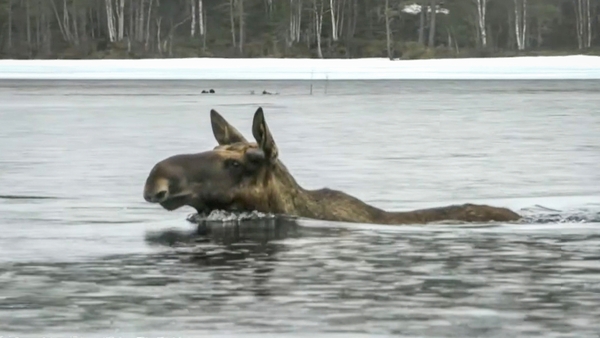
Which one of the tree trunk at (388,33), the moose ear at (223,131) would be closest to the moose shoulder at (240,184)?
the moose ear at (223,131)

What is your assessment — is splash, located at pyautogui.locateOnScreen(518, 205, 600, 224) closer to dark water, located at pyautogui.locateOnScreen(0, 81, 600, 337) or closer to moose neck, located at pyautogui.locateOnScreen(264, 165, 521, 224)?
dark water, located at pyautogui.locateOnScreen(0, 81, 600, 337)

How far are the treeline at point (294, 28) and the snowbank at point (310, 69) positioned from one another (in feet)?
4.80

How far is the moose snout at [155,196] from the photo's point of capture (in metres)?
11.9

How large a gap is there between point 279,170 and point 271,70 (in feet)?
253

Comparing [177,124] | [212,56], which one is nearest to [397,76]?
[212,56]

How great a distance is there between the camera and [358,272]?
10992 mm

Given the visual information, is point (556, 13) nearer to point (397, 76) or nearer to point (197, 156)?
point (397, 76)

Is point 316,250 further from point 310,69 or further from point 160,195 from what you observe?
point 310,69

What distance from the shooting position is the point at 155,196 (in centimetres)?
1195

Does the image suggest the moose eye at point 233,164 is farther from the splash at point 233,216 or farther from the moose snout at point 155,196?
the moose snout at point 155,196

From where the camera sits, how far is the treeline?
96.1 meters

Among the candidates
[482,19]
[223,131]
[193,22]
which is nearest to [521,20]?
[482,19]

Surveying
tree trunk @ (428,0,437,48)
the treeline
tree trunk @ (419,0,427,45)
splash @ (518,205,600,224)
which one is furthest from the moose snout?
tree trunk @ (428,0,437,48)

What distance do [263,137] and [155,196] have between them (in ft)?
3.04
